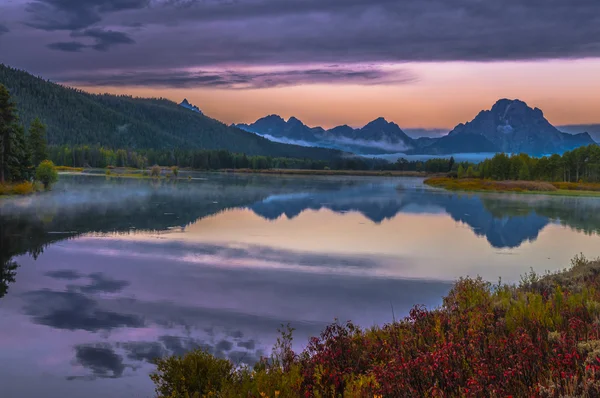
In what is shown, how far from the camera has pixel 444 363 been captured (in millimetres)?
7973

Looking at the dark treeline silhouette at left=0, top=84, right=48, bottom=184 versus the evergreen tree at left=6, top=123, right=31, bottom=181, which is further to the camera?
the evergreen tree at left=6, top=123, right=31, bottom=181

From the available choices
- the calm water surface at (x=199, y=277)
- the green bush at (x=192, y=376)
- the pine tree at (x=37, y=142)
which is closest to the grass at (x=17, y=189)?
the calm water surface at (x=199, y=277)

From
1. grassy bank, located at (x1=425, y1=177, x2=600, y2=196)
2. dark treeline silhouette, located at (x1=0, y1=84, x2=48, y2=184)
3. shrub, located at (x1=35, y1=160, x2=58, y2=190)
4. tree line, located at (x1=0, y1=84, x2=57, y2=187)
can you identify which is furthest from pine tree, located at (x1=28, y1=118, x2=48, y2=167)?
grassy bank, located at (x1=425, y1=177, x2=600, y2=196)

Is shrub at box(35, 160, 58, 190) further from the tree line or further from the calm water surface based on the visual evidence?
the calm water surface

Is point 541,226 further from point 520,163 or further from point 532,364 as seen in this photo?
point 520,163

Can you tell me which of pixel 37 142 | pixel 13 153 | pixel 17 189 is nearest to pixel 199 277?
pixel 17 189

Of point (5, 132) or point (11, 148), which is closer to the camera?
point (11, 148)

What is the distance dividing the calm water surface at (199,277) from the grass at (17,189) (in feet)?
67.9

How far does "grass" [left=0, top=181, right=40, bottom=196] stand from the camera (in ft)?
211

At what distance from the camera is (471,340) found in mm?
8898

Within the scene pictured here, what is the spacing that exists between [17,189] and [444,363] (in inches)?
2726

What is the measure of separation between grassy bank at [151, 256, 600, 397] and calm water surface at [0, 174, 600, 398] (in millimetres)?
1841

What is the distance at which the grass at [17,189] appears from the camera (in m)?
64.2

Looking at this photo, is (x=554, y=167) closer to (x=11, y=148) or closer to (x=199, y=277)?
(x=11, y=148)
